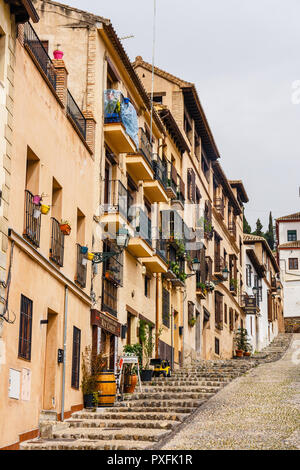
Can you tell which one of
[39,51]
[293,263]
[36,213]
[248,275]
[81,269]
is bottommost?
[81,269]

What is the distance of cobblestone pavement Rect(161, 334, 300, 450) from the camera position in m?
12.8

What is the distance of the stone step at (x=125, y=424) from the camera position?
1540 centimetres

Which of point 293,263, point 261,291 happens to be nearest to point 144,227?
point 261,291

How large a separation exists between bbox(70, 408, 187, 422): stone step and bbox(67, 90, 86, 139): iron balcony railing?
6.88 m

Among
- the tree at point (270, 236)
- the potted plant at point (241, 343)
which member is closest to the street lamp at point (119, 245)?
the potted plant at point (241, 343)

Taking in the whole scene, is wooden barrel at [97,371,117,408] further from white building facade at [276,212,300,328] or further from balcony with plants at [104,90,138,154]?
white building facade at [276,212,300,328]

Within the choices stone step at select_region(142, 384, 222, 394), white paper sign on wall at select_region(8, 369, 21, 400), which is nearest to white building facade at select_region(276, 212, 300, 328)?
stone step at select_region(142, 384, 222, 394)

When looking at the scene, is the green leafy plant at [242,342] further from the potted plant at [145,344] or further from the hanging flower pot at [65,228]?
the hanging flower pot at [65,228]

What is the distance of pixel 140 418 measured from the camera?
54.7 feet

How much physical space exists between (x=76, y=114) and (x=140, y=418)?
305 inches

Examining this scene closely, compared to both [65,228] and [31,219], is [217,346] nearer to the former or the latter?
[65,228]

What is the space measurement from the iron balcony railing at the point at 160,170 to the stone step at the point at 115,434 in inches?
506

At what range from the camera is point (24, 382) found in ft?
46.3

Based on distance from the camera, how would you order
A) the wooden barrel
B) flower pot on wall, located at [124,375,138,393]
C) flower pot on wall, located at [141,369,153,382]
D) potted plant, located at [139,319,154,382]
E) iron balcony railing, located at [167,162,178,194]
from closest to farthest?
the wooden barrel < flower pot on wall, located at [124,375,138,393] < flower pot on wall, located at [141,369,153,382] < potted plant, located at [139,319,154,382] < iron balcony railing, located at [167,162,178,194]
